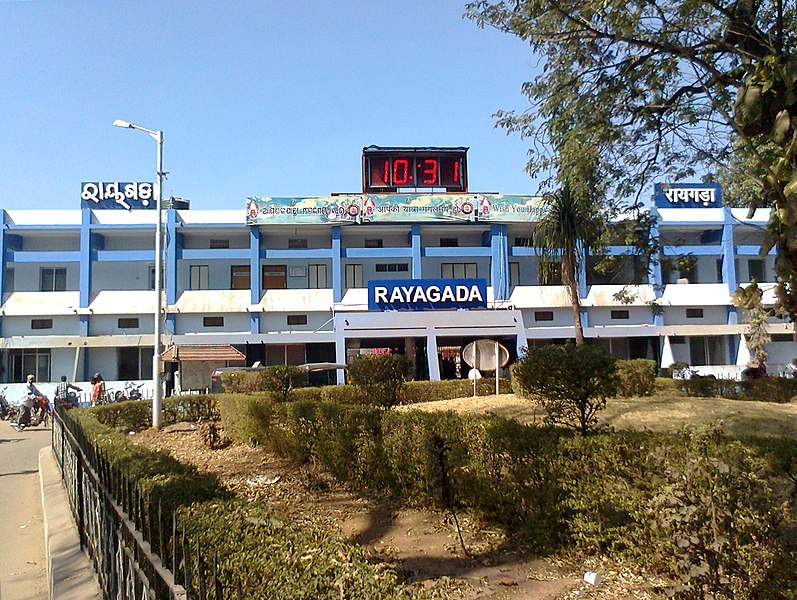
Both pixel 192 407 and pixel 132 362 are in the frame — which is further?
pixel 132 362

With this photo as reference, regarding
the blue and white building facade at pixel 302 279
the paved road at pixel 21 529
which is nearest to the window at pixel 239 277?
the blue and white building facade at pixel 302 279

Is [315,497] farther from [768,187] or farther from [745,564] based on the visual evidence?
[768,187]

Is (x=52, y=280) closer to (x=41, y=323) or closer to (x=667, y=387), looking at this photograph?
(x=41, y=323)

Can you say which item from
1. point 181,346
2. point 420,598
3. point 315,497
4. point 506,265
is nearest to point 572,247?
point 506,265

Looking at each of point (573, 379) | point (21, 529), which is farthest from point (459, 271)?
point (21, 529)

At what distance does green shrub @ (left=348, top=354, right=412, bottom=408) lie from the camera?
15.1m

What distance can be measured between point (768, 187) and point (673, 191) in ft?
107

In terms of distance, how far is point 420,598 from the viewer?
2.46 meters

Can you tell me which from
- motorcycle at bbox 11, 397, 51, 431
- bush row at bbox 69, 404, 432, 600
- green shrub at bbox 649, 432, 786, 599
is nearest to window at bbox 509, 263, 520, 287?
motorcycle at bbox 11, 397, 51, 431

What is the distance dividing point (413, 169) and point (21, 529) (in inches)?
1160

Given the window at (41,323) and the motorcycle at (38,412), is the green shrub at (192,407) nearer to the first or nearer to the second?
the motorcycle at (38,412)

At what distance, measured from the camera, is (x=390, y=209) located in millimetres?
33625

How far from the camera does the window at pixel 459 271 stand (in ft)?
117

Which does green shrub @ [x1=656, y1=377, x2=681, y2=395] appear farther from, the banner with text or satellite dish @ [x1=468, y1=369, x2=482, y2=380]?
the banner with text
